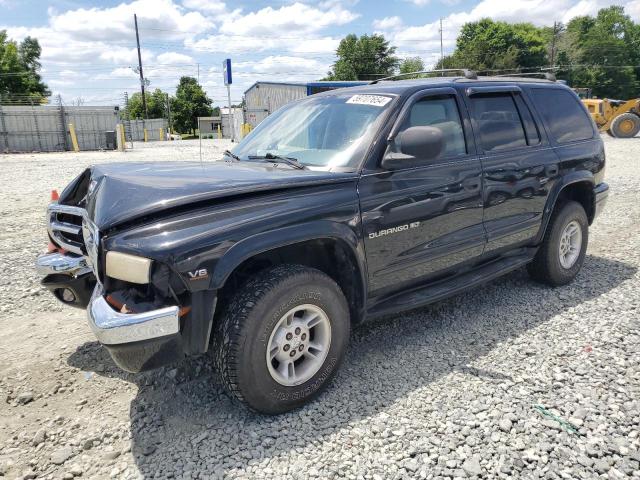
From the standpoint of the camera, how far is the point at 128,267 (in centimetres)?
239

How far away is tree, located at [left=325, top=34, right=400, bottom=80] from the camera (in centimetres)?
7012

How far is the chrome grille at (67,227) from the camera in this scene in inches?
130

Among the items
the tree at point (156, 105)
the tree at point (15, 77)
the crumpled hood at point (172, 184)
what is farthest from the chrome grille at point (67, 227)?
the tree at point (156, 105)

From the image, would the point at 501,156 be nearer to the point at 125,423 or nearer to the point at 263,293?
the point at 263,293

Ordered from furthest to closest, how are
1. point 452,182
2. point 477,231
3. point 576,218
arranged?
point 576,218, point 477,231, point 452,182

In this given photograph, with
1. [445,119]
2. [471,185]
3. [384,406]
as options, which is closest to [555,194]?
[471,185]

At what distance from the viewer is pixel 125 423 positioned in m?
2.84

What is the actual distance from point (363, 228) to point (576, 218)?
2.87 meters

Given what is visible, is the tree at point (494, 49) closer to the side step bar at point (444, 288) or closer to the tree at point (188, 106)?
the tree at point (188, 106)

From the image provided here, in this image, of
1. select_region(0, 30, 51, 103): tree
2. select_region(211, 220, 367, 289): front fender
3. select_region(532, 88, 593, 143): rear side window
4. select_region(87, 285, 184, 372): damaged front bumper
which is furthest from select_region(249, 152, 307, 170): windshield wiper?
select_region(0, 30, 51, 103): tree

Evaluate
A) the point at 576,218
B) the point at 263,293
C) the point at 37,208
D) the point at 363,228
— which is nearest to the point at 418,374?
the point at 363,228

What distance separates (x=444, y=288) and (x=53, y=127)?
100 ft

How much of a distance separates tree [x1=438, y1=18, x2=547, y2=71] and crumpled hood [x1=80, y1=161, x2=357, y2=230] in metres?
62.6

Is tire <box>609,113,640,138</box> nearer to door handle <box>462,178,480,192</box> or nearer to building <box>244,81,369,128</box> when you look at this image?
building <box>244,81,369,128</box>
